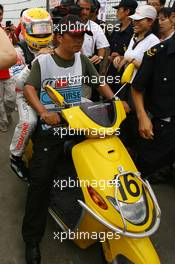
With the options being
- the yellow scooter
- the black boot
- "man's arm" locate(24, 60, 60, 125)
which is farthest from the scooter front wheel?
"man's arm" locate(24, 60, 60, 125)

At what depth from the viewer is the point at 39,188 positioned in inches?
92.9

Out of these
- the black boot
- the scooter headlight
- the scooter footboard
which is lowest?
the black boot

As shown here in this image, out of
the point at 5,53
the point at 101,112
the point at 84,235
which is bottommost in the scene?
the point at 84,235

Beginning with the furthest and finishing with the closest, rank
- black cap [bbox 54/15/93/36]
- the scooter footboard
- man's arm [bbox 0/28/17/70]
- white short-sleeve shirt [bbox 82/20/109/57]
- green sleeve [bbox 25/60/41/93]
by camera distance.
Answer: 1. white short-sleeve shirt [bbox 82/20/109/57]
2. green sleeve [bbox 25/60/41/93]
3. black cap [bbox 54/15/93/36]
4. the scooter footboard
5. man's arm [bbox 0/28/17/70]

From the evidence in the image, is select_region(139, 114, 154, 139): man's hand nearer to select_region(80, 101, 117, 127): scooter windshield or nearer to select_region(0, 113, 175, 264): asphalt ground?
select_region(80, 101, 117, 127): scooter windshield

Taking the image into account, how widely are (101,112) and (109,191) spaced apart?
0.57m

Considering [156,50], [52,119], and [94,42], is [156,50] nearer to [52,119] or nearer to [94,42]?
[52,119]

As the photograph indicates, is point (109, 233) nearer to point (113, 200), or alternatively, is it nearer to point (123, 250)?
point (123, 250)

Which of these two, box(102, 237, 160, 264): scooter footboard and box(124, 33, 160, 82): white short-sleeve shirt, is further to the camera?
box(124, 33, 160, 82): white short-sleeve shirt

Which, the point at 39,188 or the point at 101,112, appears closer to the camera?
the point at 101,112

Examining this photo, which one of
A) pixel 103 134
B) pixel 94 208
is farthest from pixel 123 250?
pixel 103 134

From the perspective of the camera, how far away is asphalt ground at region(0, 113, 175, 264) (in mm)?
2465

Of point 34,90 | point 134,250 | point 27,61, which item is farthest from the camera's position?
point 27,61

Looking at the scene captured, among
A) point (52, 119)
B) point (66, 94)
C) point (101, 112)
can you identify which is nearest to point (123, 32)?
point (66, 94)
